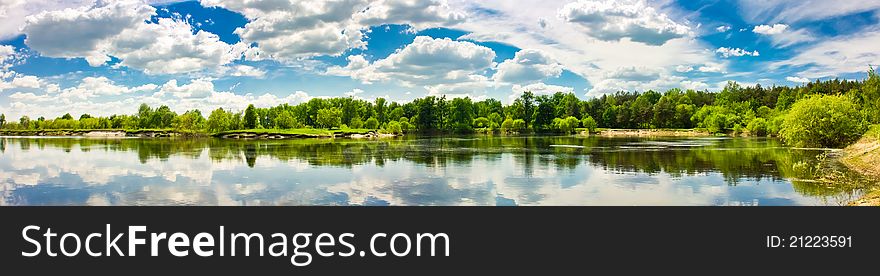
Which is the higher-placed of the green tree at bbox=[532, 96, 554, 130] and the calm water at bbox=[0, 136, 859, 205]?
the green tree at bbox=[532, 96, 554, 130]

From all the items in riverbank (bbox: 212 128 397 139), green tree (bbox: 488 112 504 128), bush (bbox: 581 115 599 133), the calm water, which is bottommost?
the calm water

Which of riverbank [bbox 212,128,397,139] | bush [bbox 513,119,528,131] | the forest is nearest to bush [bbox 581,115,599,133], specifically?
the forest

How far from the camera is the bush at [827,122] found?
55125 mm

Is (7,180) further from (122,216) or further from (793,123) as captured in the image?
(793,123)

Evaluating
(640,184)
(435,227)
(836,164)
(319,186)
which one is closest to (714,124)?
(836,164)

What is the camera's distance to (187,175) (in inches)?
1350

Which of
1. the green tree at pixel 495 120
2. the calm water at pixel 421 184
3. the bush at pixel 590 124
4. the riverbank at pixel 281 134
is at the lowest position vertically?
the calm water at pixel 421 184

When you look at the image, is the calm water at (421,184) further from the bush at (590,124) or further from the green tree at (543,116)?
the green tree at (543,116)

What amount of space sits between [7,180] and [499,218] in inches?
1231

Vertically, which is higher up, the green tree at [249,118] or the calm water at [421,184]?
the green tree at [249,118]

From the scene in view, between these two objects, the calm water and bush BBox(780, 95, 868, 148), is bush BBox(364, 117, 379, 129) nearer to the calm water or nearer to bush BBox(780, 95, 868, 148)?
bush BBox(780, 95, 868, 148)

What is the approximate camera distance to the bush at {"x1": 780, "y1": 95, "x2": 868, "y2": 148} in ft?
181

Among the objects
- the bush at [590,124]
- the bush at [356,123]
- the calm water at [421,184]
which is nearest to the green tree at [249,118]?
the bush at [356,123]

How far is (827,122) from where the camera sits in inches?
2200
